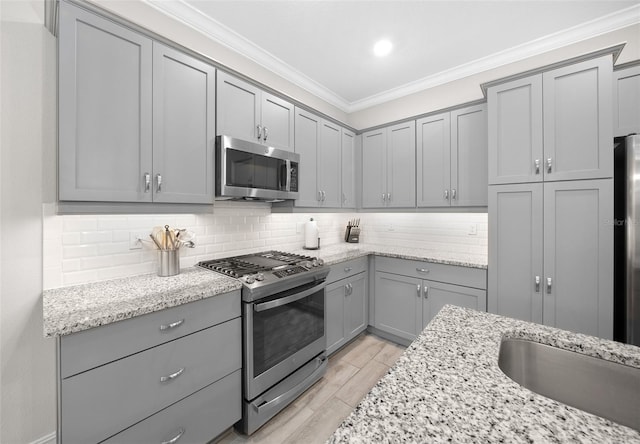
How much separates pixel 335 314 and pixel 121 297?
5.64 ft

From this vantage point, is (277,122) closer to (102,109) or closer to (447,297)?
(102,109)

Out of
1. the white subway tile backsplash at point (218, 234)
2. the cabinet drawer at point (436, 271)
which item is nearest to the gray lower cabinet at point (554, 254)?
the cabinet drawer at point (436, 271)

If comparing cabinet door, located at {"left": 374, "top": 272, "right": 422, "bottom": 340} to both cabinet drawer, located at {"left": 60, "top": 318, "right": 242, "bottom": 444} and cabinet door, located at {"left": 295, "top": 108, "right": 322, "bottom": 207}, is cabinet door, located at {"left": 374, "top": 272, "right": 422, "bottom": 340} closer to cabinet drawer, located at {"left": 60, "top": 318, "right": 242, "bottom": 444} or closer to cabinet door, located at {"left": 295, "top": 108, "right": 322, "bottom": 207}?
cabinet door, located at {"left": 295, "top": 108, "right": 322, "bottom": 207}

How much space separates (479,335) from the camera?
2.85 ft

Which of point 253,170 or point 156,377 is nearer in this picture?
point 156,377

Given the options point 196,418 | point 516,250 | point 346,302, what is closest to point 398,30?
point 516,250

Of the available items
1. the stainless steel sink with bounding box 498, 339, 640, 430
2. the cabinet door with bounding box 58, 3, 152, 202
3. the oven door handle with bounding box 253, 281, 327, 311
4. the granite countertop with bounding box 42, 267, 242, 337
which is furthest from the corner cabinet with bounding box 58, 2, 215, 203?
the stainless steel sink with bounding box 498, 339, 640, 430

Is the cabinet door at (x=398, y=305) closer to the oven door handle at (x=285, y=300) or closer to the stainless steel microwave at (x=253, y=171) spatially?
the oven door handle at (x=285, y=300)

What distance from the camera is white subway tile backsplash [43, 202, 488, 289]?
1.52m

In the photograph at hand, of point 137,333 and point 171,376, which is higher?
point 137,333

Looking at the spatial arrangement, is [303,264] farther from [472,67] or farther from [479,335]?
[472,67]

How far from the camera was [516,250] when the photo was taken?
2.10 m

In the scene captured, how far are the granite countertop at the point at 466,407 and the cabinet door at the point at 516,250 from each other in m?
1.46

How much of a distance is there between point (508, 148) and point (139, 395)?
2964 mm
